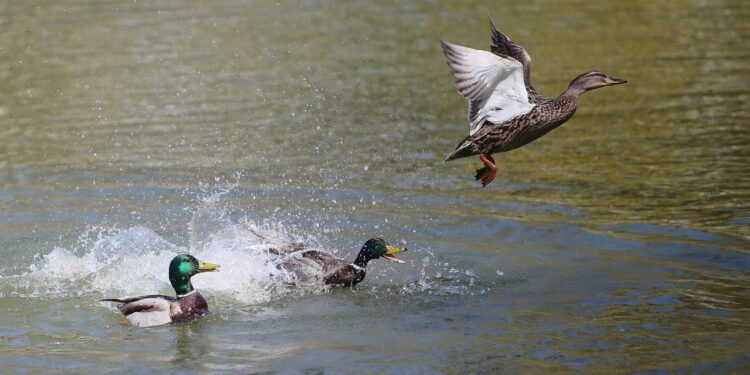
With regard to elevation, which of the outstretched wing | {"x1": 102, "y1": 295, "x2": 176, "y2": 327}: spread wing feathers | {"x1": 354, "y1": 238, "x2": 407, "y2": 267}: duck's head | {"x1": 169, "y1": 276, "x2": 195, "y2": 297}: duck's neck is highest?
the outstretched wing

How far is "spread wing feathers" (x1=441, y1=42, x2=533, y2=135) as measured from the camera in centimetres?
959

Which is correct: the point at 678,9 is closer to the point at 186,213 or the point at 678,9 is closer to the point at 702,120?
the point at 702,120

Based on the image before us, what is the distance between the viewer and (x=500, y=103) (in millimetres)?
10062

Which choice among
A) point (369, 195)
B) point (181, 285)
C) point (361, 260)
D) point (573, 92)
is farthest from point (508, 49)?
point (181, 285)

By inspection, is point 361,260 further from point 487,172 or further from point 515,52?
point 515,52

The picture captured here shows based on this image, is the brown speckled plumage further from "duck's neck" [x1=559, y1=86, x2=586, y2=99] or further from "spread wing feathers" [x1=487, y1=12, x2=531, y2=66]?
"spread wing feathers" [x1=487, y1=12, x2=531, y2=66]

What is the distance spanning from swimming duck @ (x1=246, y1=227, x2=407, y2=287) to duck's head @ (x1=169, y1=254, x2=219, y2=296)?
3.01ft

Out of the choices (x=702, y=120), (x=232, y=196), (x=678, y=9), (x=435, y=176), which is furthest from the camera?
(x=678, y=9)

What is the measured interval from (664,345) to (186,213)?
5898 mm

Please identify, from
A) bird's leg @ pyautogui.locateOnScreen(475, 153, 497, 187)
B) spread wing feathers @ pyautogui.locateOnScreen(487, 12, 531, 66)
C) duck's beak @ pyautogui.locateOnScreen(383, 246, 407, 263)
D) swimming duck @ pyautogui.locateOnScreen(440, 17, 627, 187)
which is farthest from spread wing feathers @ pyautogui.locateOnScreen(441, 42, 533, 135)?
duck's beak @ pyautogui.locateOnScreen(383, 246, 407, 263)

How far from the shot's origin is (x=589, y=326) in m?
9.10

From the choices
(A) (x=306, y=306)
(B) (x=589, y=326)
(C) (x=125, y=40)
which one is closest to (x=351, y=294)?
(A) (x=306, y=306)

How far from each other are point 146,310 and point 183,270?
48 centimetres

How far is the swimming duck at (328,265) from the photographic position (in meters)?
10.3
